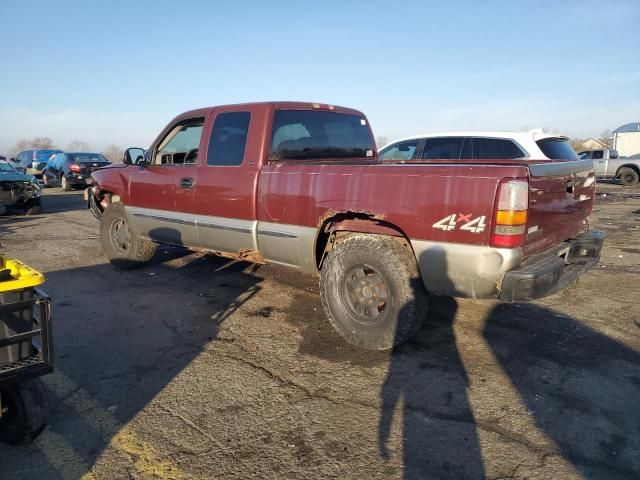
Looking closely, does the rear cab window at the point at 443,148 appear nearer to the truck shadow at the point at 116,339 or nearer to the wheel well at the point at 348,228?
the truck shadow at the point at 116,339

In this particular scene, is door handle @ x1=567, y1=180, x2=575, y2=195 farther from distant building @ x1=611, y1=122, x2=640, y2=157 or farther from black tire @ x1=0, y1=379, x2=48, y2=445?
distant building @ x1=611, y1=122, x2=640, y2=157

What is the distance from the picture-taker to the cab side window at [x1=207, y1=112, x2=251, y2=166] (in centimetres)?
477

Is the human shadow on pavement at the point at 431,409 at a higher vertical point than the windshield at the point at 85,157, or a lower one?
lower

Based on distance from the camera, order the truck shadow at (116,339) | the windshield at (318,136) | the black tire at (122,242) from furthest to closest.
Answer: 1. the black tire at (122,242)
2. the windshield at (318,136)
3. the truck shadow at (116,339)

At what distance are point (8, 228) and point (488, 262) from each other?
35.1 feet

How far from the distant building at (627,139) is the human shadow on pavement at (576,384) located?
49.9 m

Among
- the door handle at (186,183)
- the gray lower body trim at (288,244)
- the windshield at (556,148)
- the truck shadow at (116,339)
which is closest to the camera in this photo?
the truck shadow at (116,339)

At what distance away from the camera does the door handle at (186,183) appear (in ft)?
17.2

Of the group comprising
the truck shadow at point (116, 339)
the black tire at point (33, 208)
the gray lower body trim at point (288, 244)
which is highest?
the gray lower body trim at point (288, 244)

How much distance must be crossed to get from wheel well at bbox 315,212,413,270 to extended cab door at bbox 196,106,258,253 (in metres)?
0.76

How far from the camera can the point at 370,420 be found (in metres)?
2.86

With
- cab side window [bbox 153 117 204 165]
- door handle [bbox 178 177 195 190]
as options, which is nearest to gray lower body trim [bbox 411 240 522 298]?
door handle [bbox 178 177 195 190]

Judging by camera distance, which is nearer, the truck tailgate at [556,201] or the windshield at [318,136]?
the truck tailgate at [556,201]

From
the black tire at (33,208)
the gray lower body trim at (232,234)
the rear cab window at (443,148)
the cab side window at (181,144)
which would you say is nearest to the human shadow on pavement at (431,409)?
the gray lower body trim at (232,234)
